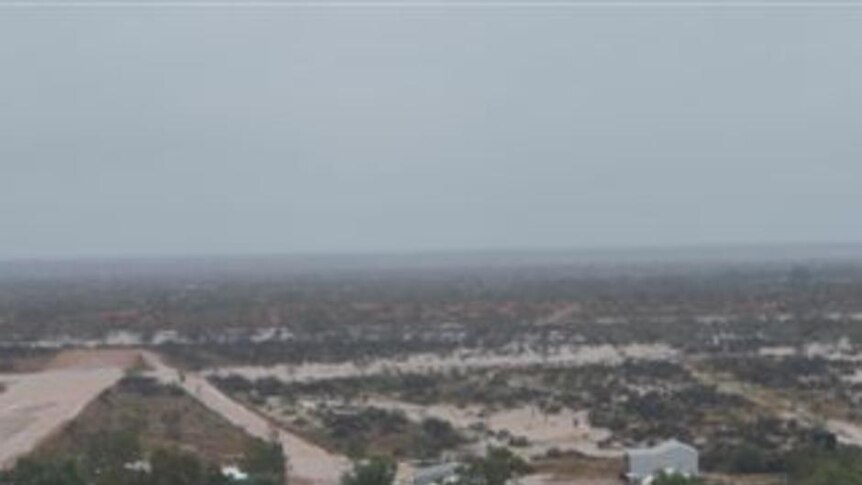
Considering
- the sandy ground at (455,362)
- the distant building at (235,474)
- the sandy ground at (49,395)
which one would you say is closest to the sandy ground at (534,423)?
the distant building at (235,474)

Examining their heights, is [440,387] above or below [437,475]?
below

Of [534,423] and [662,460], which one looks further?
[534,423]

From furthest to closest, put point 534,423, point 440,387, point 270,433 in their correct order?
point 440,387 → point 534,423 → point 270,433

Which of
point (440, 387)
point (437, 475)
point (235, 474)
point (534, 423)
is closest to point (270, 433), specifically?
point (534, 423)

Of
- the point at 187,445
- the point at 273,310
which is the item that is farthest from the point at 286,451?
the point at 273,310

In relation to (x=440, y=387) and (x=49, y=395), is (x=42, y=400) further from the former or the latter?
(x=440, y=387)

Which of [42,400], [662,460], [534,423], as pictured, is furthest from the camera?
[42,400]

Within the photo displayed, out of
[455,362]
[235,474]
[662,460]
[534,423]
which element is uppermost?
[235,474]

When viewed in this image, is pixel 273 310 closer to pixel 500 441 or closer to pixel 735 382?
pixel 735 382
